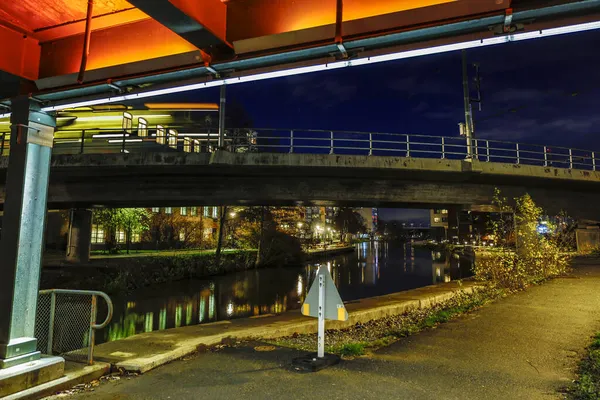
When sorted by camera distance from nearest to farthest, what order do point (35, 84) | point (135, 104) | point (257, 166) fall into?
1. point (35, 84)
2. point (257, 166)
3. point (135, 104)

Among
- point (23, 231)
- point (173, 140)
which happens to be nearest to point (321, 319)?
point (23, 231)

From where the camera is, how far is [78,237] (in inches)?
1043

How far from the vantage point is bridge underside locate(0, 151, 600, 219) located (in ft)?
55.2

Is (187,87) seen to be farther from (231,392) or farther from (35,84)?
(231,392)

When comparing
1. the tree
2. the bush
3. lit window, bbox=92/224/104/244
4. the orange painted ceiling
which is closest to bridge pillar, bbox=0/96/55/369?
the orange painted ceiling

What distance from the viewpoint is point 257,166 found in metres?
16.8

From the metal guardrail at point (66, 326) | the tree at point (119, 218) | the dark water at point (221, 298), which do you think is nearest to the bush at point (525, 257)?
the dark water at point (221, 298)

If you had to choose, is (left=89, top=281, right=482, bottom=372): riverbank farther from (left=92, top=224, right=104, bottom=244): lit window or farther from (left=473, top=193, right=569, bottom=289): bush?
(left=92, top=224, right=104, bottom=244): lit window

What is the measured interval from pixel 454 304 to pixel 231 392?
28.1ft

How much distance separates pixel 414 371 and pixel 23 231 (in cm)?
602

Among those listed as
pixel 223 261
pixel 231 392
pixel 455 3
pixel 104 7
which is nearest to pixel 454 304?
pixel 231 392

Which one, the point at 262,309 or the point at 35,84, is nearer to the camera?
the point at 35,84

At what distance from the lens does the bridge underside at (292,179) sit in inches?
663

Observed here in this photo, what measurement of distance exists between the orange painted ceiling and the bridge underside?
11.0m
